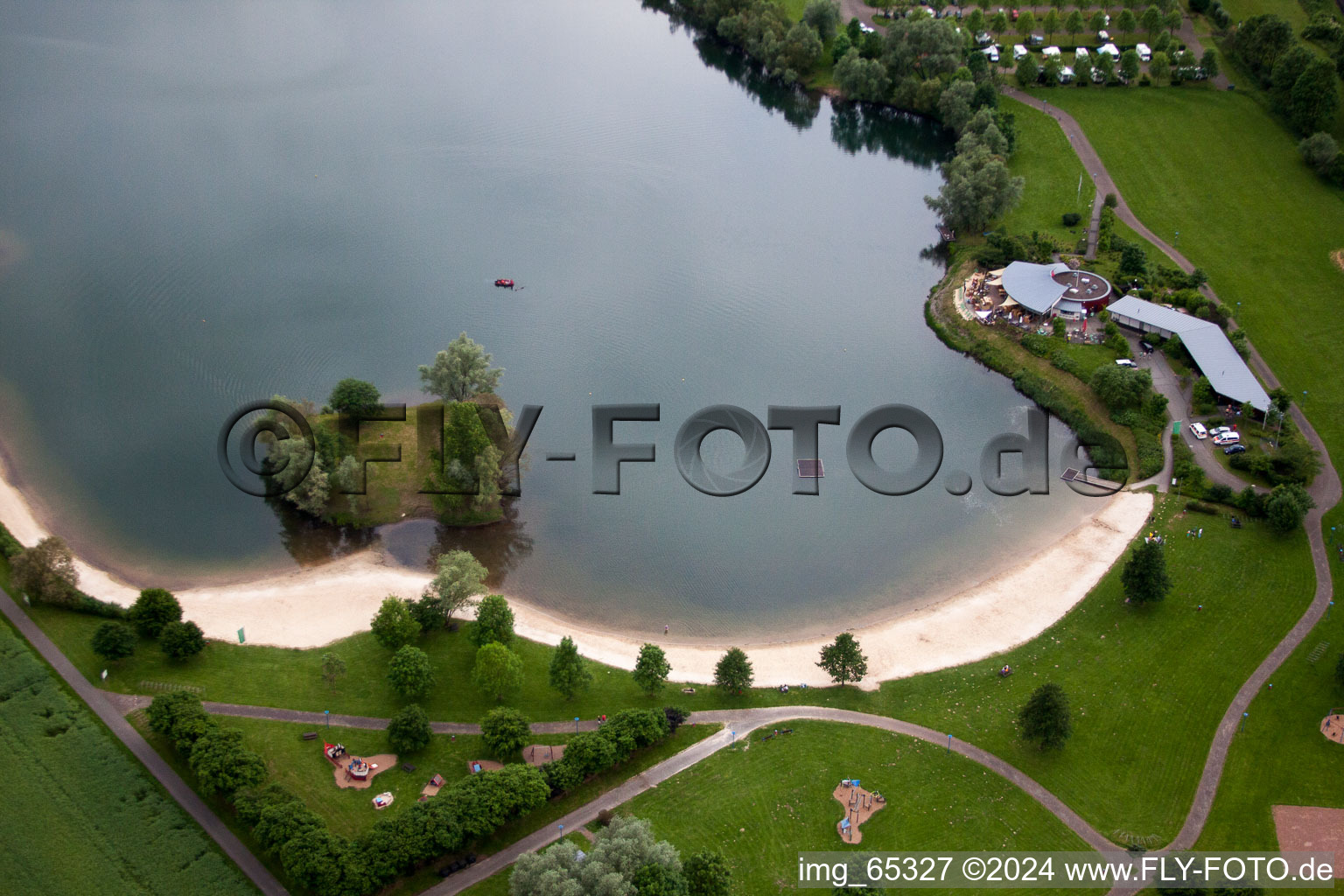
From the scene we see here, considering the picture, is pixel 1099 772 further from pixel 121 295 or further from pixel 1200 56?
pixel 1200 56

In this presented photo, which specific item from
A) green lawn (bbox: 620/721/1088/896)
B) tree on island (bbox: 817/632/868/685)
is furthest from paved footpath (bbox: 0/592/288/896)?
tree on island (bbox: 817/632/868/685)

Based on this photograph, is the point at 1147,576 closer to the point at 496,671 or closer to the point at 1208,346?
the point at 1208,346

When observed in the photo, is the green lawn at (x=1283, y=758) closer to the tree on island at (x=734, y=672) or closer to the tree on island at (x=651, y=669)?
the tree on island at (x=734, y=672)

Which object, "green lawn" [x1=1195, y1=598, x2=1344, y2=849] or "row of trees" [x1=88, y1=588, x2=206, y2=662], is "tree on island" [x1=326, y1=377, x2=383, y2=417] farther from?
"green lawn" [x1=1195, y1=598, x2=1344, y2=849]

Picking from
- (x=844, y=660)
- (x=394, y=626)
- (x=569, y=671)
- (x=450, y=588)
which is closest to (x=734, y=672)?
(x=844, y=660)

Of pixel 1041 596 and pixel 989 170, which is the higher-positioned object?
pixel 989 170

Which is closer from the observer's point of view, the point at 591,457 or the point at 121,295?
the point at 591,457

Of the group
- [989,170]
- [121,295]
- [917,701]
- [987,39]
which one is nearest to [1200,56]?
[987,39]
